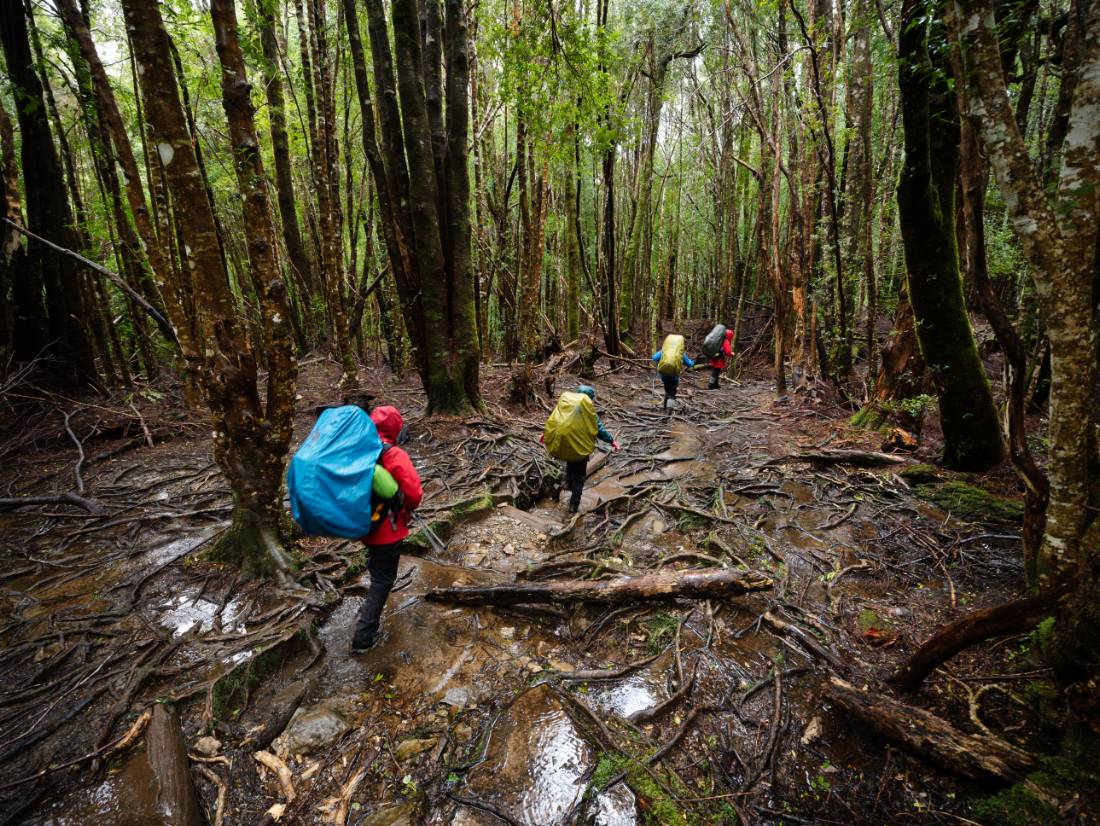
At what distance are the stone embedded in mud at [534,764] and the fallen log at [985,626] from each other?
2091mm

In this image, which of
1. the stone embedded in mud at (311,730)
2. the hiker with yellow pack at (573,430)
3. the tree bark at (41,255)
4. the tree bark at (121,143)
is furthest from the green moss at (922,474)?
the tree bark at (41,255)

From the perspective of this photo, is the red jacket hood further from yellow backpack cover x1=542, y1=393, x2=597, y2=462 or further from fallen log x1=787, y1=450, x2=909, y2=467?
fallen log x1=787, y1=450, x2=909, y2=467

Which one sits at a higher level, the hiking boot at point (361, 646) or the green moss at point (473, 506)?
the green moss at point (473, 506)

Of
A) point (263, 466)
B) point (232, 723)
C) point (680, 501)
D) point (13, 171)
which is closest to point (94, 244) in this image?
point (13, 171)

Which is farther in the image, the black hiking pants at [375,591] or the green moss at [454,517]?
the green moss at [454,517]

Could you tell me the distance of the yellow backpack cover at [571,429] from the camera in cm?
587

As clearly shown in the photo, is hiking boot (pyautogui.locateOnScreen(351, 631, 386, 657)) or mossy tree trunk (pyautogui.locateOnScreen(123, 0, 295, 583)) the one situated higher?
mossy tree trunk (pyautogui.locateOnScreen(123, 0, 295, 583))

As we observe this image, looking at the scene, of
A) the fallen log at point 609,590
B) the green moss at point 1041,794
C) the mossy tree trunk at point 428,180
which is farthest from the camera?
the mossy tree trunk at point 428,180

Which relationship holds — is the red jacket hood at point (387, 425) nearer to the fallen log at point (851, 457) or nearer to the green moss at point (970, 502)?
the green moss at point (970, 502)

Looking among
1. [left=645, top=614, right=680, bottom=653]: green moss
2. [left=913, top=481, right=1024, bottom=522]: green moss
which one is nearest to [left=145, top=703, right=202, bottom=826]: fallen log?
[left=645, top=614, right=680, bottom=653]: green moss

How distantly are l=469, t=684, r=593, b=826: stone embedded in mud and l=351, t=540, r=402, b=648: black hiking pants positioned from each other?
1192mm

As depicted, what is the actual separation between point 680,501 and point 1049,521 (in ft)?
12.3

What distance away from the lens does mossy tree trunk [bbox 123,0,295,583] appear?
3.50 meters

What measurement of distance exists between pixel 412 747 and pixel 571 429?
365 cm
